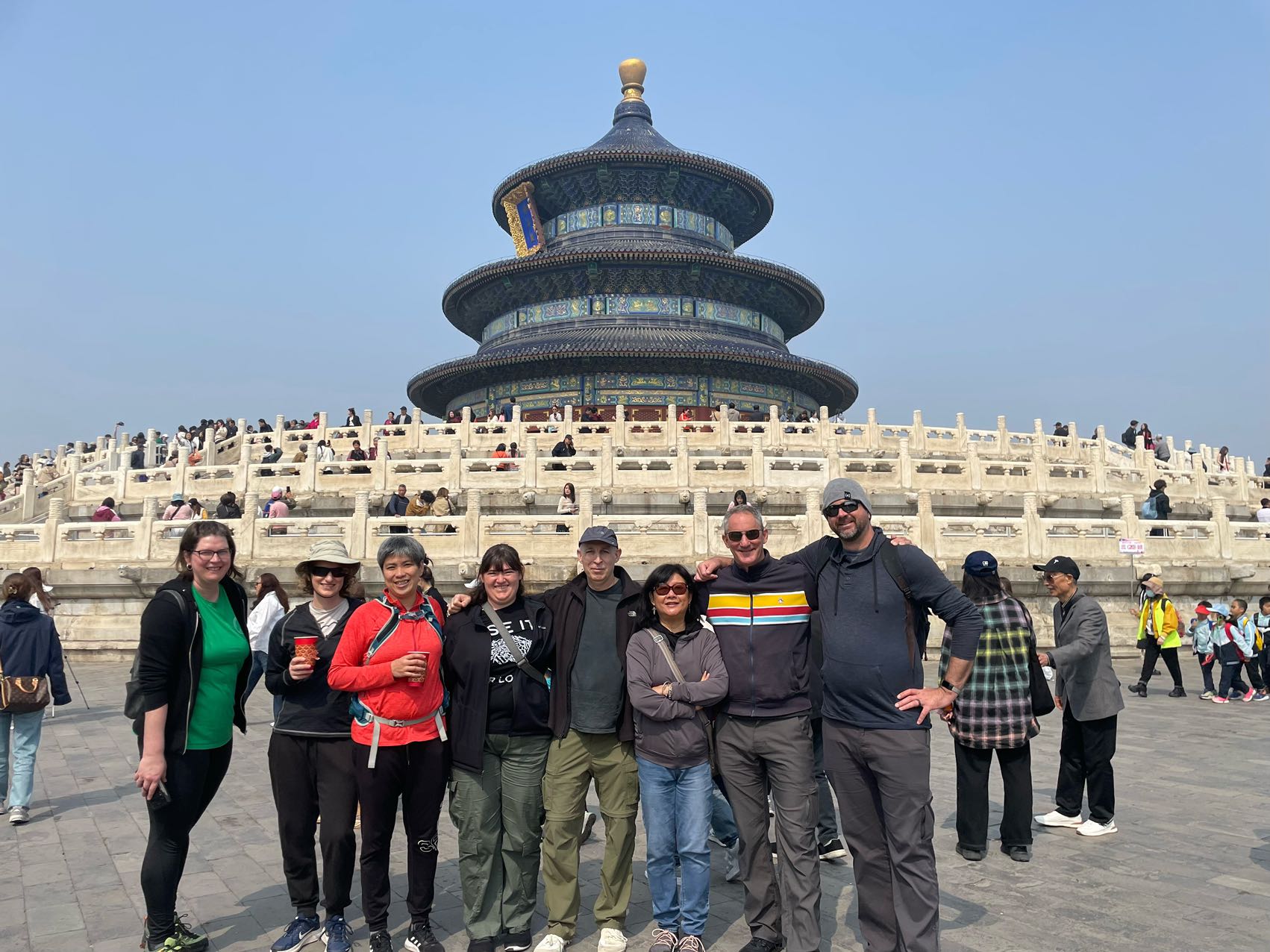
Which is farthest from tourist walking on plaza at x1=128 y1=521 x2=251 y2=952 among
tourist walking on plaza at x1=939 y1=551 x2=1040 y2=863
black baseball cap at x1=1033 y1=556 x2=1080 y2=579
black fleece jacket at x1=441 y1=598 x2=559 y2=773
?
black baseball cap at x1=1033 y1=556 x2=1080 y2=579

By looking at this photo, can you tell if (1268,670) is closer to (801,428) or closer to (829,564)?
(829,564)

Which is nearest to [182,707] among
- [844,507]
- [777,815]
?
[777,815]

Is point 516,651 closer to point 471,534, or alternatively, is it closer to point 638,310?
point 471,534

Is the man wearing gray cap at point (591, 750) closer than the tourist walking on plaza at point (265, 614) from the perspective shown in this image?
Yes

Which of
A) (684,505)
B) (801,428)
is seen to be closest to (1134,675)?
(684,505)

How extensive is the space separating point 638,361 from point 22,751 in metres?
29.7

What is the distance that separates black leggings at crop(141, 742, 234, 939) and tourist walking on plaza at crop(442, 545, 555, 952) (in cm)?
122

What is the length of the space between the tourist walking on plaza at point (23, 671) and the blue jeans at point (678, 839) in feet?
15.8

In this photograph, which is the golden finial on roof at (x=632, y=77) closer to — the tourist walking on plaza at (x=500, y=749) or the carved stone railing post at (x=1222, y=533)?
the carved stone railing post at (x=1222, y=533)

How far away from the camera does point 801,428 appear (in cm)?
2323

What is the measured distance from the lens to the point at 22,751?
255 inches

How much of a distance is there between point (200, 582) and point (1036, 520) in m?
13.1

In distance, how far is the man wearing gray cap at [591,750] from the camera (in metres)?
4.27

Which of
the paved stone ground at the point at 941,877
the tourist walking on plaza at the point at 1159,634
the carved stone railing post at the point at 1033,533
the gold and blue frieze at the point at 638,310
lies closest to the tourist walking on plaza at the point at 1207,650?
the tourist walking on plaza at the point at 1159,634
